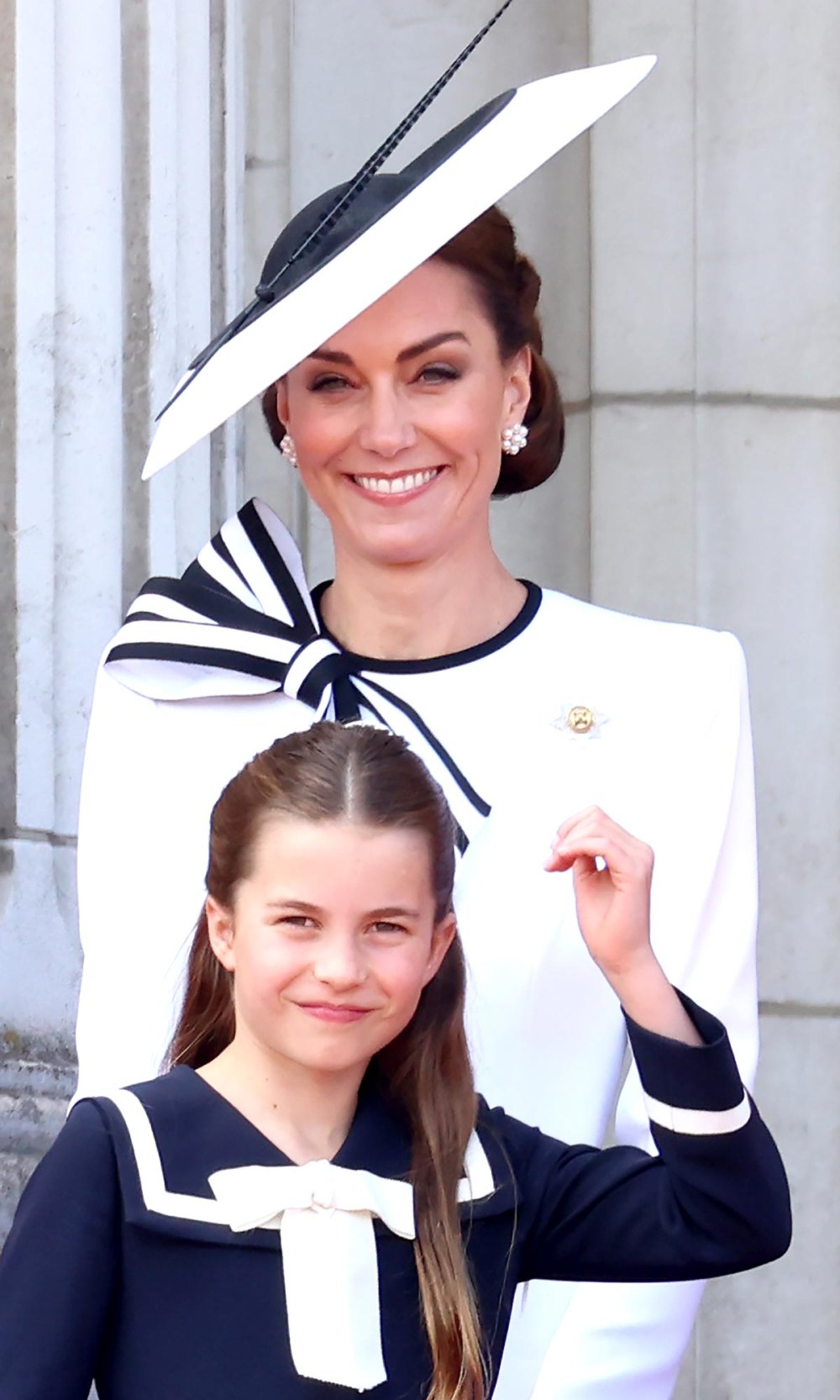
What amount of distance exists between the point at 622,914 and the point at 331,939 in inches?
8.6

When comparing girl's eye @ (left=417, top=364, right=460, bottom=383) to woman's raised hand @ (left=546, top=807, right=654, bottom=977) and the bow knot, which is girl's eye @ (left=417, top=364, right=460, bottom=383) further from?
the bow knot

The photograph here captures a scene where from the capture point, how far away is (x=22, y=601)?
3.15 m

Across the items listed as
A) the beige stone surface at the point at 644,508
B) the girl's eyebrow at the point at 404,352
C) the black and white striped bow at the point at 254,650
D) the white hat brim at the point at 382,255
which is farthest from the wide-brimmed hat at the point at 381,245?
the beige stone surface at the point at 644,508

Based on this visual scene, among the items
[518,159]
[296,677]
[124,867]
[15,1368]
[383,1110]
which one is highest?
[518,159]

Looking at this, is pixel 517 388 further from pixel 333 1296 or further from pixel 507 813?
pixel 333 1296

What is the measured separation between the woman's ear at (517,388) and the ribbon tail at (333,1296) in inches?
34.1

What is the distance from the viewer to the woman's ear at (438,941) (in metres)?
1.88

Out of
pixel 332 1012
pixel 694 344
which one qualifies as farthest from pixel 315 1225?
Answer: pixel 694 344

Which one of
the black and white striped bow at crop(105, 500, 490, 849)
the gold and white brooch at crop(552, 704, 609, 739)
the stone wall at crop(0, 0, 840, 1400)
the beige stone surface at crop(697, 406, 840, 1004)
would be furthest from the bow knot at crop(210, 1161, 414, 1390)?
the beige stone surface at crop(697, 406, 840, 1004)

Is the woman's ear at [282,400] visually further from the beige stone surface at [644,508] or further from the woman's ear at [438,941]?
the beige stone surface at [644,508]

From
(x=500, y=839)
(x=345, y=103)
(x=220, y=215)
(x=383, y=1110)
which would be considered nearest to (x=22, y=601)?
(x=220, y=215)

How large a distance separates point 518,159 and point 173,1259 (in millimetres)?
933

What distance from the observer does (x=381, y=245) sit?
206 cm

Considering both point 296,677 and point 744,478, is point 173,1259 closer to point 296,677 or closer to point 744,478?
point 296,677
